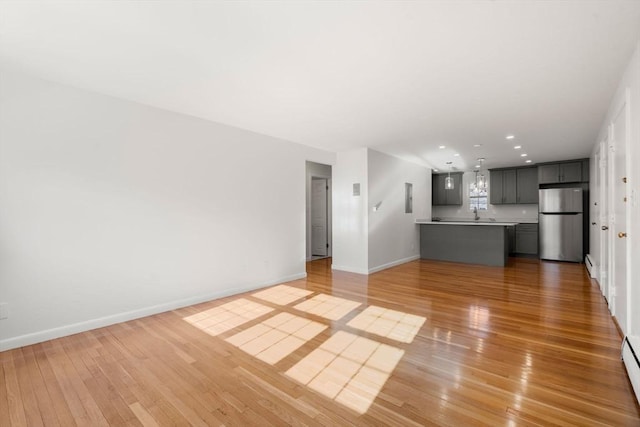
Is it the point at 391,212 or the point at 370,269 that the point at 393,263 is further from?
the point at 391,212

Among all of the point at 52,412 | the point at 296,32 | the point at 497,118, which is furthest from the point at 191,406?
the point at 497,118

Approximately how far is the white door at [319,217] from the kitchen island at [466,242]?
253 cm

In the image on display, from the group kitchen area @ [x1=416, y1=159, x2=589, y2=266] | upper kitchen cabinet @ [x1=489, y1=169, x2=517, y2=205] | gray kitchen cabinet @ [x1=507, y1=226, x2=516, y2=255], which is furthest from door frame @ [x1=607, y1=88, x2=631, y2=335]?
upper kitchen cabinet @ [x1=489, y1=169, x2=517, y2=205]

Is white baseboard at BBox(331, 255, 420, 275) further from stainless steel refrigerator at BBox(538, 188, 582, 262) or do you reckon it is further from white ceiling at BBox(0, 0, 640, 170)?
stainless steel refrigerator at BBox(538, 188, 582, 262)

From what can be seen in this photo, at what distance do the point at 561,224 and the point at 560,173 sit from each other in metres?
1.37

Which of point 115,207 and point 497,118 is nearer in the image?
point 115,207

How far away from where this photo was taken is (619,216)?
2.94 meters

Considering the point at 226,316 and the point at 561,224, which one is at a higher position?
the point at 561,224

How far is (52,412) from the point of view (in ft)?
6.03

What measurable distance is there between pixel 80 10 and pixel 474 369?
376 cm

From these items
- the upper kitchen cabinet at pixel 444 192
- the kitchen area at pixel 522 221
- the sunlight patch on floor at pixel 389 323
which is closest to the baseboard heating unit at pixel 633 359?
the sunlight patch on floor at pixel 389 323

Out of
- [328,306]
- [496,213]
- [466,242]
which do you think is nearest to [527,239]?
[496,213]

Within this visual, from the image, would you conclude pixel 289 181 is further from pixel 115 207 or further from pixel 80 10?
pixel 80 10

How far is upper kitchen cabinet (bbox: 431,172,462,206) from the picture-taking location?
9094 mm
